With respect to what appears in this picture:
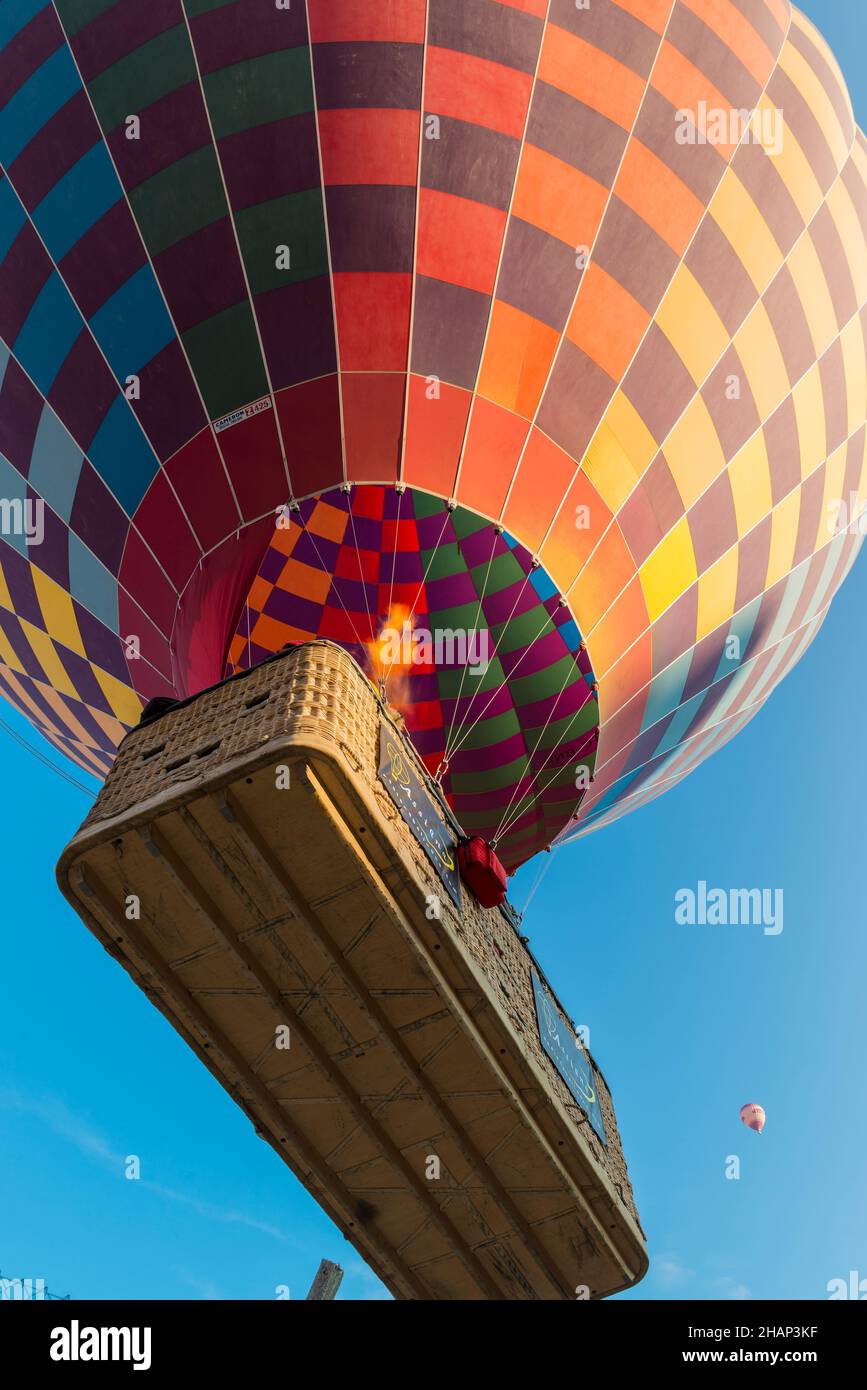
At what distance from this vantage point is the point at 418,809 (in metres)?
6.24

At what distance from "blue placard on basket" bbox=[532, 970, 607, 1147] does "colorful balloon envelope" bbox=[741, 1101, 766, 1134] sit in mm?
5996

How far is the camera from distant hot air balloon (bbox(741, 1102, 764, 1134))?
12.5m

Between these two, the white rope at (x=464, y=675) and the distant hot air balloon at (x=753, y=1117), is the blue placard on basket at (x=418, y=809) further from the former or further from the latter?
the distant hot air balloon at (x=753, y=1117)

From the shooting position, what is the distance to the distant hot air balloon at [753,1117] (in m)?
12.5

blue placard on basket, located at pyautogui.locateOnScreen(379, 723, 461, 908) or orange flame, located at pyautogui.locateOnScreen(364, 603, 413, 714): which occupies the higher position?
orange flame, located at pyautogui.locateOnScreen(364, 603, 413, 714)

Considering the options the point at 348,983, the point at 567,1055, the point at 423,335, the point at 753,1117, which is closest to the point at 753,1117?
the point at 753,1117

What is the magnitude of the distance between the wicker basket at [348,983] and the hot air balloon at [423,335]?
2166mm

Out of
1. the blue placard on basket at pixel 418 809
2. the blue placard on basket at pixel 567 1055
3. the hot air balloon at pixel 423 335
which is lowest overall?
the blue placard on basket at pixel 567 1055

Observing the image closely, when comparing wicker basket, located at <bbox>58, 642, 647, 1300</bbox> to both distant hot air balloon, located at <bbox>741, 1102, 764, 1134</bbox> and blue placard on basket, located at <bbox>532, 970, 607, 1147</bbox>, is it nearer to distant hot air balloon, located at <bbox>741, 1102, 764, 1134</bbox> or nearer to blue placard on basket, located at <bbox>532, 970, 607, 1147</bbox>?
blue placard on basket, located at <bbox>532, 970, 607, 1147</bbox>

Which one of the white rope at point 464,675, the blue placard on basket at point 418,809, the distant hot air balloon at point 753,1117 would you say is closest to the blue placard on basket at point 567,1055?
the blue placard on basket at point 418,809

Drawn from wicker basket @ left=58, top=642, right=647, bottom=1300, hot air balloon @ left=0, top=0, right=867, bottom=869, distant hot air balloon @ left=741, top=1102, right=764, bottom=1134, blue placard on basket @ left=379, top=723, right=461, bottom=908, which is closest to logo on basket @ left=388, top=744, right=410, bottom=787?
Result: blue placard on basket @ left=379, top=723, right=461, bottom=908

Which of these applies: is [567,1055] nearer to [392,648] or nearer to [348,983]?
[348,983]

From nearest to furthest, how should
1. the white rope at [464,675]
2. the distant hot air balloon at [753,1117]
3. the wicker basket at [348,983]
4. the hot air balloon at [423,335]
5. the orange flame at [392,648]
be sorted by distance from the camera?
1. the wicker basket at [348,983]
2. the hot air balloon at [423,335]
3. the white rope at [464,675]
4. the orange flame at [392,648]
5. the distant hot air balloon at [753,1117]

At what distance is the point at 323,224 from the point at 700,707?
5.28 meters
